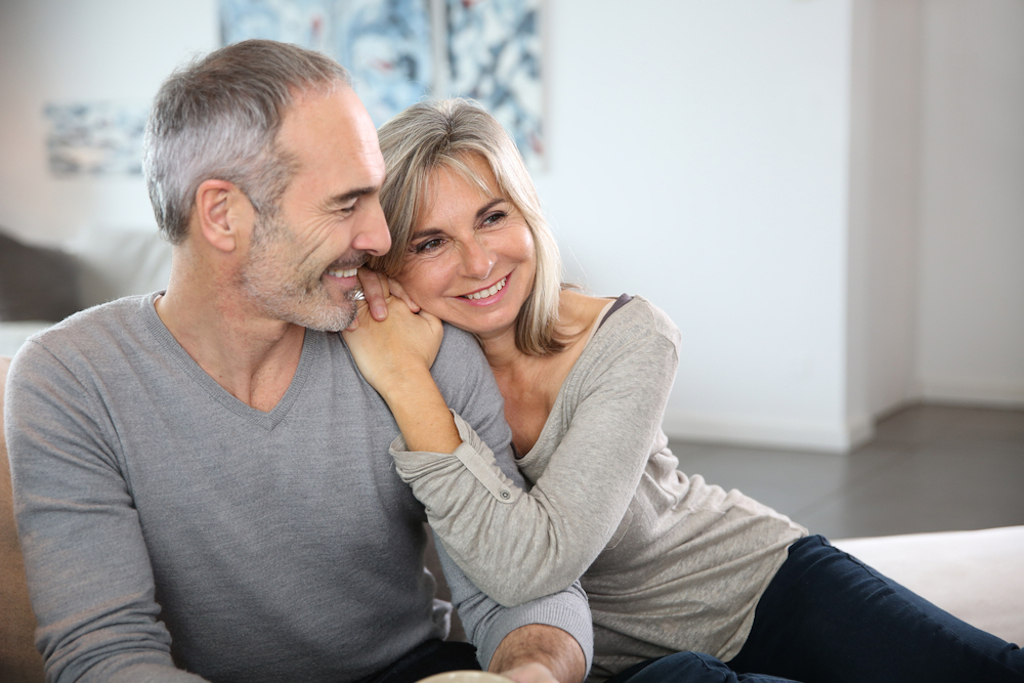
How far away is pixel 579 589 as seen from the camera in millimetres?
1262

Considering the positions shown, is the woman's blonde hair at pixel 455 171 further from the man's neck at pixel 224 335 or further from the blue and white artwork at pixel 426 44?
the blue and white artwork at pixel 426 44

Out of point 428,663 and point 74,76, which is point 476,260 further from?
point 74,76

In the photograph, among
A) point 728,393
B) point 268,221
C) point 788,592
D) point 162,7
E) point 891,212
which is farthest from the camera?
point 162,7

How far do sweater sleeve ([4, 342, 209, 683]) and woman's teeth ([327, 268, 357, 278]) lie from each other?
1.10 feet

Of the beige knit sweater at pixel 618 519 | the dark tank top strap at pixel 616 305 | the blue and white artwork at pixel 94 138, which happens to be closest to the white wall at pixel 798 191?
the blue and white artwork at pixel 94 138

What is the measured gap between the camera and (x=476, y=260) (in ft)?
4.54

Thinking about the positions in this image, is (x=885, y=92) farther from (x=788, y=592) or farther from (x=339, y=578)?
(x=339, y=578)

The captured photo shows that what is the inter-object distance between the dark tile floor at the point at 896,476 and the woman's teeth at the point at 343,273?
2252 millimetres

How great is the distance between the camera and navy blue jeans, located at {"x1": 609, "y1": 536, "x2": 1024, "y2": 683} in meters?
1.25

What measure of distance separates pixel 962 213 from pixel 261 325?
470 cm

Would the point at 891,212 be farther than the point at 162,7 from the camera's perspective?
No

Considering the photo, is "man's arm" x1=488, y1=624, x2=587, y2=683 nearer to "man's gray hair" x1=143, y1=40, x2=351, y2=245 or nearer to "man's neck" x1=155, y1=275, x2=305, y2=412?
"man's neck" x1=155, y1=275, x2=305, y2=412

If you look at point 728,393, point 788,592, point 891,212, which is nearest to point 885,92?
point 891,212

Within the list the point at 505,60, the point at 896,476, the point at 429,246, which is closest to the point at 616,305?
the point at 429,246
